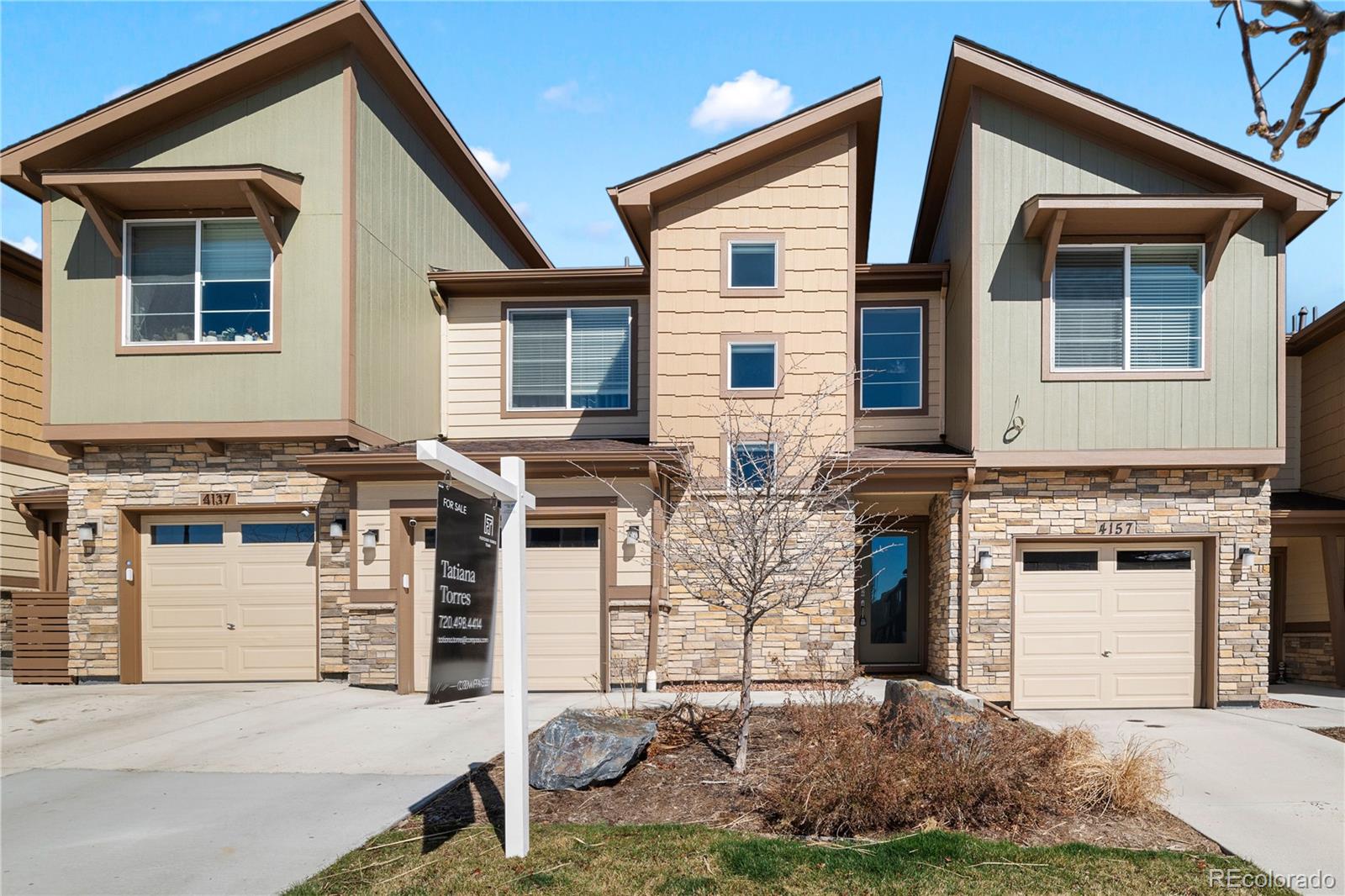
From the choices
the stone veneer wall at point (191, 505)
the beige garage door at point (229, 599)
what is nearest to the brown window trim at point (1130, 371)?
the stone veneer wall at point (191, 505)

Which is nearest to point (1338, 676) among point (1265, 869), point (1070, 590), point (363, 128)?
point (1070, 590)

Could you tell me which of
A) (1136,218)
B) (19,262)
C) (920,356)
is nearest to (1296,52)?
(1136,218)

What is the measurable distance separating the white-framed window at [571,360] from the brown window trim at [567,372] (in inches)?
1.7

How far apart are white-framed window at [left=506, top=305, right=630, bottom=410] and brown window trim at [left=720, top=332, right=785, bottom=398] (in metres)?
2.22

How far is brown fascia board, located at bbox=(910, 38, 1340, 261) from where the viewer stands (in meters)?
11.5

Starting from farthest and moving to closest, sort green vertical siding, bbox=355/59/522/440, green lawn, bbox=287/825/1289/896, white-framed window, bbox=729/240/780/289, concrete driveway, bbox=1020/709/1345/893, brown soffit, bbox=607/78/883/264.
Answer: white-framed window, bbox=729/240/780/289 → green vertical siding, bbox=355/59/522/440 → brown soffit, bbox=607/78/883/264 → concrete driveway, bbox=1020/709/1345/893 → green lawn, bbox=287/825/1289/896

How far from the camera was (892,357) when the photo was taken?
13.9 metres

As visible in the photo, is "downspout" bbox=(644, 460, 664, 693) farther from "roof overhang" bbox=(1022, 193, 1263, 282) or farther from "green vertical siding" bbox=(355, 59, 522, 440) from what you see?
"roof overhang" bbox=(1022, 193, 1263, 282)

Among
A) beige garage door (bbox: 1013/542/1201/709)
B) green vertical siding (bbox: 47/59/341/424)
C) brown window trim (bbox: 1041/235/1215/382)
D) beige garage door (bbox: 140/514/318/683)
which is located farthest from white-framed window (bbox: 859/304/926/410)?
beige garage door (bbox: 140/514/318/683)

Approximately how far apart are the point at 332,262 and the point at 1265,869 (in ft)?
37.2

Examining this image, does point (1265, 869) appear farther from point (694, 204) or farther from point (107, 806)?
point (694, 204)

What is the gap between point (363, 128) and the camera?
498 inches

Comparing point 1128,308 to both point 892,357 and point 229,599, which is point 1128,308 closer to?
point 892,357

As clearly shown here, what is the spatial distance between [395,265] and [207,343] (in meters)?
2.77
